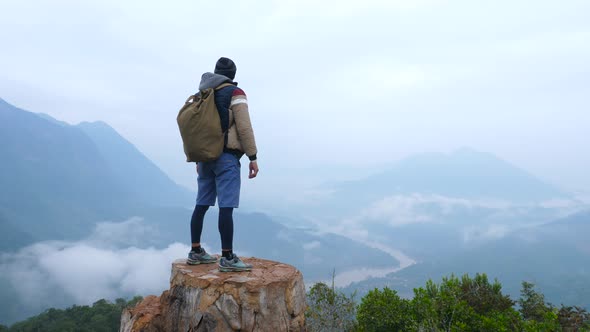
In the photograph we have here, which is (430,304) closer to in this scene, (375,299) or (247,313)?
(375,299)

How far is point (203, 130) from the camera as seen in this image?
18.6ft

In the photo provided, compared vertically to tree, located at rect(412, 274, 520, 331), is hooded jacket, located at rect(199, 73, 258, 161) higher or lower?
higher

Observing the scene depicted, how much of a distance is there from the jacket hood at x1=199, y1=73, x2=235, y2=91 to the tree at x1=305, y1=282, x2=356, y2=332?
423cm

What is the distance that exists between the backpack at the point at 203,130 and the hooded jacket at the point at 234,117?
0.10 m

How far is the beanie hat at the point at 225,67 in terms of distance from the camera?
6180 mm

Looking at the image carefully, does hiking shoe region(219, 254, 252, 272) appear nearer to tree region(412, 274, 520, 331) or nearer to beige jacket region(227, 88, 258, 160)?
beige jacket region(227, 88, 258, 160)

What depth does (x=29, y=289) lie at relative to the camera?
16638 cm

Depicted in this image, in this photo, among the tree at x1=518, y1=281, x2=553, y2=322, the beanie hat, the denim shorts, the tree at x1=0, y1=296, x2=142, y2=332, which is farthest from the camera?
the tree at x1=0, y1=296, x2=142, y2=332

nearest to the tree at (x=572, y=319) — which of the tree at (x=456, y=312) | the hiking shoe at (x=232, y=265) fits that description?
the tree at (x=456, y=312)

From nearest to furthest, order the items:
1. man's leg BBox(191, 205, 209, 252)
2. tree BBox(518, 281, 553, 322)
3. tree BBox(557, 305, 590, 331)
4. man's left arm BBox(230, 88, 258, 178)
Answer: man's left arm BBox(230, 88, 258, 178) < man's leg BBox(191, 205, 209, 252) < tree BBox(557, 305, 590, 331) < tree BBox(518, 281, 553, 322)

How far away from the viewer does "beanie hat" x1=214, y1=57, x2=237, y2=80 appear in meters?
6.18

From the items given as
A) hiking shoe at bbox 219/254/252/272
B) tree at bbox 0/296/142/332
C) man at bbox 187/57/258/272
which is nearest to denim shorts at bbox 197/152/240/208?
man at bbox 187/57/258/272

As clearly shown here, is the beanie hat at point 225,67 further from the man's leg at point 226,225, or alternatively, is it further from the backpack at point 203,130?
the man's leg at point 226,225

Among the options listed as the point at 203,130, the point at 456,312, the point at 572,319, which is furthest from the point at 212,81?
the point at 572,319
